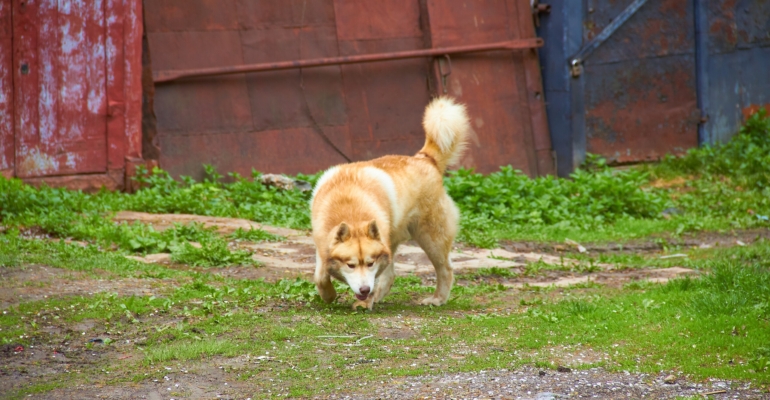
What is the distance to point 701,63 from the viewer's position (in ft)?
42.7

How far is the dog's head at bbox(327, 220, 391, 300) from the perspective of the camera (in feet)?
18.0

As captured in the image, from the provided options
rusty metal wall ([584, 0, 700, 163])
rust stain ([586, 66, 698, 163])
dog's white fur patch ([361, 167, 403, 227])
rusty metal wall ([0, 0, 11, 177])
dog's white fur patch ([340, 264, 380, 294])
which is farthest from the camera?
rust stain ([586, 66, 698, 163])

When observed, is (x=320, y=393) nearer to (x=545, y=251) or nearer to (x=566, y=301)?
(x=566, y=301)

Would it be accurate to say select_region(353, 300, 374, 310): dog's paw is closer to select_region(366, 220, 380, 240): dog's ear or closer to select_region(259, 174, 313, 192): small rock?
select_region(366, 220, 380, 240): dog's ear

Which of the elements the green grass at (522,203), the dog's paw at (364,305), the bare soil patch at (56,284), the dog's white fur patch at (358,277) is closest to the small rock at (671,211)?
the green grass at (522,203)

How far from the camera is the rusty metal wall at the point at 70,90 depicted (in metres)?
10.1

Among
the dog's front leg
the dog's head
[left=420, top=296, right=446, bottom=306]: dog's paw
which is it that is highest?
the dog's head

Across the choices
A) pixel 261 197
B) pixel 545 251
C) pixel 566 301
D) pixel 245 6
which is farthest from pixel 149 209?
pixel 566 301

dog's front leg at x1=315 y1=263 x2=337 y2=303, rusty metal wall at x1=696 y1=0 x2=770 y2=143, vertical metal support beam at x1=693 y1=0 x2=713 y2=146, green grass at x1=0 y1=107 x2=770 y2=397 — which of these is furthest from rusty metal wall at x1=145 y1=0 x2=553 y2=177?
dog's front leg at x1=315 y1=263 x2=337 y2=303

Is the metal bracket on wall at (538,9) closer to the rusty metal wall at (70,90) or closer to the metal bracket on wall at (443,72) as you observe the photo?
the metal bracket on wall at (443,72)

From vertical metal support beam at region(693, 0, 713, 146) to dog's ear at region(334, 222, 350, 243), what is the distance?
9.37 metres

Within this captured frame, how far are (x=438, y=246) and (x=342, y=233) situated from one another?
1.18 m

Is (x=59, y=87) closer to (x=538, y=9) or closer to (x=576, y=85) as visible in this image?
(x=538, y=9)

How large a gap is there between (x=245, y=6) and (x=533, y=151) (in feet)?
15.5
